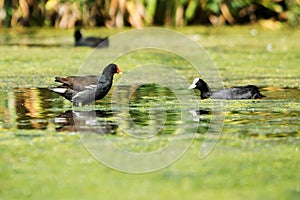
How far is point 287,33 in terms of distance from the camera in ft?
58.1

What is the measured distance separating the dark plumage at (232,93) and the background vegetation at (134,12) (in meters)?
8.62

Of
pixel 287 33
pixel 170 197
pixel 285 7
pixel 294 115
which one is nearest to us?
pixel 170 197

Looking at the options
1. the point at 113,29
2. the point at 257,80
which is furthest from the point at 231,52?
the point at 113,29

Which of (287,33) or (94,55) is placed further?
(287,33)

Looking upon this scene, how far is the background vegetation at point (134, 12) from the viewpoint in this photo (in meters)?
17.6

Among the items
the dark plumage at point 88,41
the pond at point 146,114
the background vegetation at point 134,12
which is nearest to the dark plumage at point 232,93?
the pond at point 146,114

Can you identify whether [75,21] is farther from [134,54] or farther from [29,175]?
[29,175]

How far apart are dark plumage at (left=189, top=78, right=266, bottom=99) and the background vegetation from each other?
862 cm

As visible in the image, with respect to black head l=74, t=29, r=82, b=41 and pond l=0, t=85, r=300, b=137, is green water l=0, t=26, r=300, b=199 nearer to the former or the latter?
pond l=0, t=85, r=300, b=137

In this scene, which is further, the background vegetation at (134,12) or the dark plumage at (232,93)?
the background vegetation at (134,12)

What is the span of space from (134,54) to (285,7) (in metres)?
6.57

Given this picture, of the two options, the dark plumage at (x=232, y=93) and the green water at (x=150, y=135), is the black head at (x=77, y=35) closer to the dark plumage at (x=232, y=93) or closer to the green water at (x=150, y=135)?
the green water at (x=150, y=135)

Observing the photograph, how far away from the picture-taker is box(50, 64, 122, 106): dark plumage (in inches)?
327

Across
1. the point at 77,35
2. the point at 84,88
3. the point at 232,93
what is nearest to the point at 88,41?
the point at 77,35
